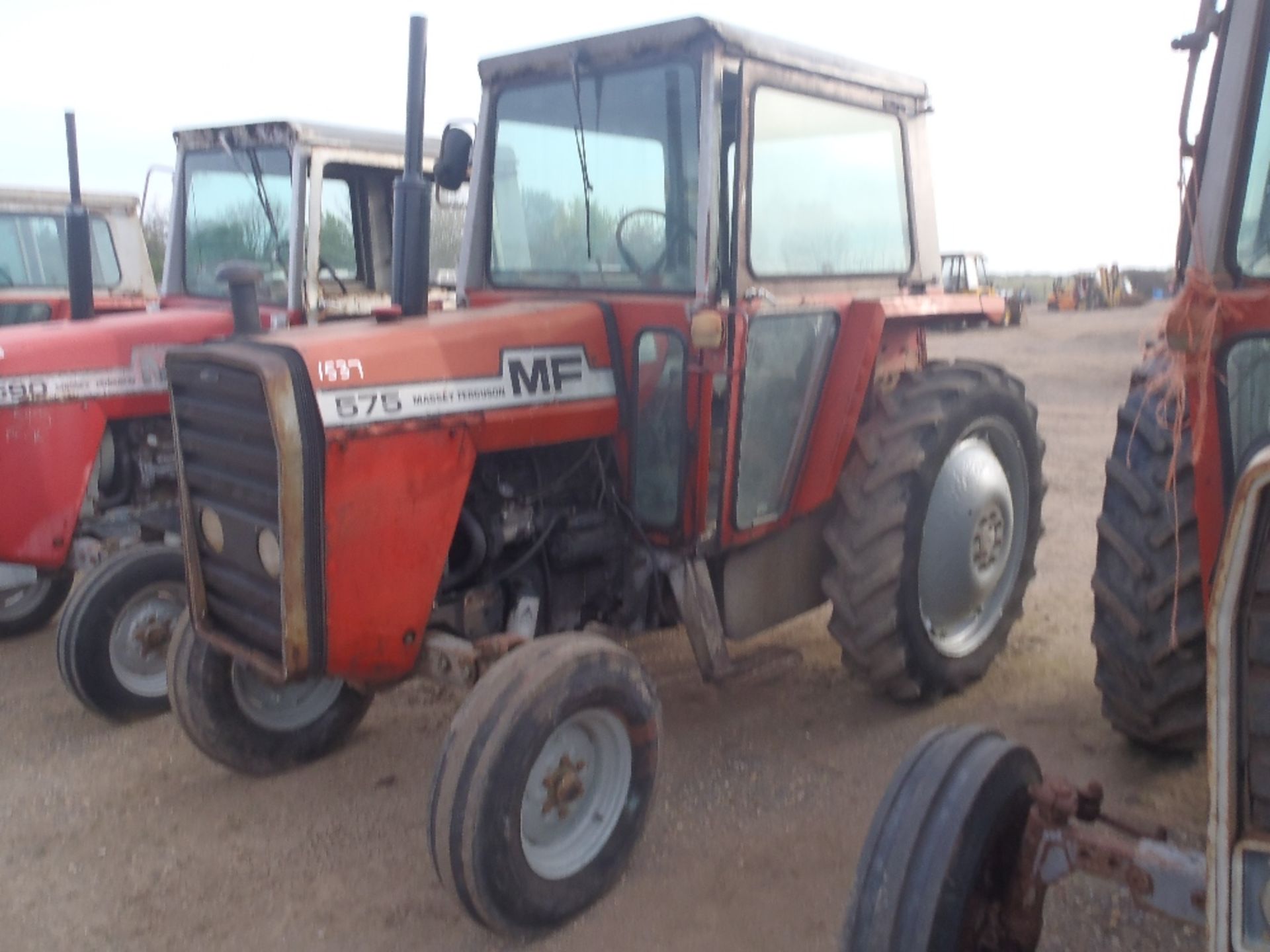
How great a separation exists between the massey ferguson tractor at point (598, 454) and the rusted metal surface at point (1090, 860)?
1.15m

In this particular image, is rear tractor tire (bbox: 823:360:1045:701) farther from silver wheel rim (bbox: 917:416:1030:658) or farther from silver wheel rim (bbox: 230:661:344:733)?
silver wheel rim (bbox: 230:661:344:733)

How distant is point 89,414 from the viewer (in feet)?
14.4

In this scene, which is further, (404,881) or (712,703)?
(712,703)

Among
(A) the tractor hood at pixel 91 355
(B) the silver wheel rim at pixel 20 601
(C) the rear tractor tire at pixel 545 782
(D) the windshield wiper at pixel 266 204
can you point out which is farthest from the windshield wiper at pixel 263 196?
(C) the rear tractor tire at pixel 545 782

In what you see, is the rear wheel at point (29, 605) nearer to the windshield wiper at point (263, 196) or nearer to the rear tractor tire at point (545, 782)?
the windshield wiper at point (263, 196)

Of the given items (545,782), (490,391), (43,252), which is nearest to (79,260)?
(490,391)

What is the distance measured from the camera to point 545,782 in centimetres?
271

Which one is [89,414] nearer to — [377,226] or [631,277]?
[377,226]

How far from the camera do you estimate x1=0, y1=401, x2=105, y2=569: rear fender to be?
421 centimetres

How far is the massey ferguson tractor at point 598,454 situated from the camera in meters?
2.66

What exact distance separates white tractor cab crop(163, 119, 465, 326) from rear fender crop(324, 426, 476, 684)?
1.82 meters

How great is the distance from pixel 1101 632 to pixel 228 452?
2.43 m

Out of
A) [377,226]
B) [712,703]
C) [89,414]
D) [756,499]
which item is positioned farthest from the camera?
[377,226]

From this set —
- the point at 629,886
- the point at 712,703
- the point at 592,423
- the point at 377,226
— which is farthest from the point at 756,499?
the point at 377,226
